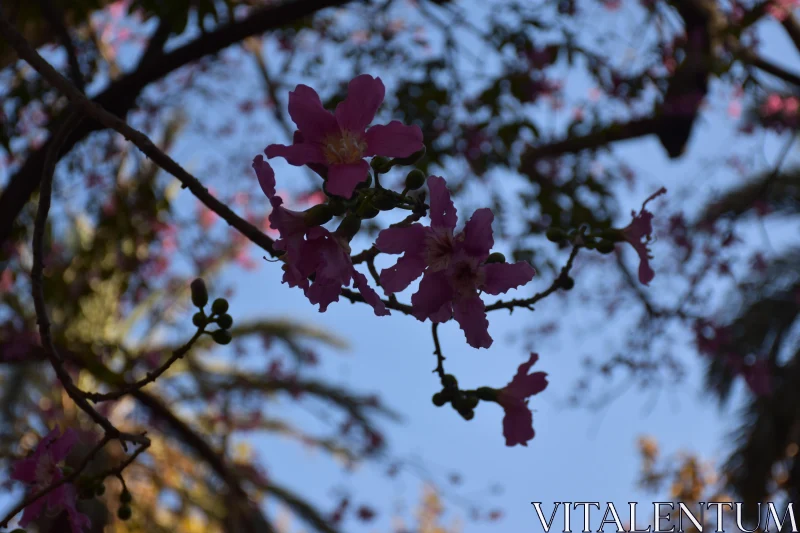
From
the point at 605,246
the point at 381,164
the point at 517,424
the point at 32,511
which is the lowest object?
the point at 32,511

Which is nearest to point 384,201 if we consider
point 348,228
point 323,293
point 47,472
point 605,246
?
point 348,228

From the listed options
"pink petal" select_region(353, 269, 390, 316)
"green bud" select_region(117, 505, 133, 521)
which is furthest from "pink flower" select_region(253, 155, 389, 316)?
"green bud" select_region(117, 505, 133, 521)

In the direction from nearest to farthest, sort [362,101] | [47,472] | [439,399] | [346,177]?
[346,177]
[362,101]
[439,399]
[47,472]

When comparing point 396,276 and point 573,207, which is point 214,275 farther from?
point 396,276

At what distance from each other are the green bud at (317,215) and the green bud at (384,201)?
0.07 metres

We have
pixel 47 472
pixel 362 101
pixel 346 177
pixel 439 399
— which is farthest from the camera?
pixel 47 472

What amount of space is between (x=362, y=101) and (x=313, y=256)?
11.0 inches

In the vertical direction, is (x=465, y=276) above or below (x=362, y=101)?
below

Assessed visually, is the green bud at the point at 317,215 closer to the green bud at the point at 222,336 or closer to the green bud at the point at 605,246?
the green bud at the point at 222,336

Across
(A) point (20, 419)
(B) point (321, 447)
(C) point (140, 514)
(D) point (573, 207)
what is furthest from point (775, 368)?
(A) point (20, 419)

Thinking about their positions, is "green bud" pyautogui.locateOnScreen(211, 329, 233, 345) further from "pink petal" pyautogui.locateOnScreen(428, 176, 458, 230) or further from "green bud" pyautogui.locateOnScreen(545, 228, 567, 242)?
"green bud" pyautogui.locateOnScreen(545, 228, 567, 242)

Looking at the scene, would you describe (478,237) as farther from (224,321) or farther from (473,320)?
(224,321)

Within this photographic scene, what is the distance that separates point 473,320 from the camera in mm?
1331

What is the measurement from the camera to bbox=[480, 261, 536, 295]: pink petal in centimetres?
134
